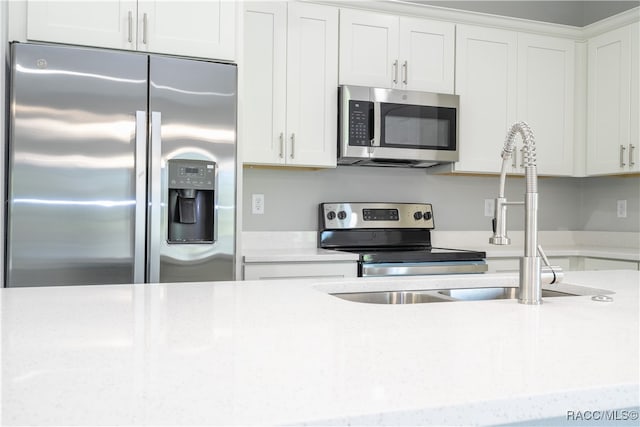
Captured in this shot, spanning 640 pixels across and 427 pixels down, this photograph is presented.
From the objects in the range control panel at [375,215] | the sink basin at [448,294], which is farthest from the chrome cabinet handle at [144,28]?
the sink basin at [448,294]

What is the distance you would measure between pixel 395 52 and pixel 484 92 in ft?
2.07

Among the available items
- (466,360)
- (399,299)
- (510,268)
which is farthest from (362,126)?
(466,360)

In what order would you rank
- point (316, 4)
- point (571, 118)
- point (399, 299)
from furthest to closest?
point (571, 118) < point (316, 4) < point (399, 299)

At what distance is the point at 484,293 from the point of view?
1727 mm

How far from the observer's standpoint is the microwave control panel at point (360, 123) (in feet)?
10.5

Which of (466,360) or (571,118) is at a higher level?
(571,118)

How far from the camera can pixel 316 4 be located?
3.16 meters

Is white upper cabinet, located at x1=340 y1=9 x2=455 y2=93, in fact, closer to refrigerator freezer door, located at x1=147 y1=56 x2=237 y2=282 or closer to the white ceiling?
the white ceiling

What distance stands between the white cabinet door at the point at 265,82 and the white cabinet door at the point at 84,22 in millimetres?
691

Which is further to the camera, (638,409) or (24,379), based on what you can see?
(638,409)

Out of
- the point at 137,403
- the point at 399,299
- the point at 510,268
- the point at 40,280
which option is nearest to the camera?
the point at 137,403

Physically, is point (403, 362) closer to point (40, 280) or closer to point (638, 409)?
point (638, 409)

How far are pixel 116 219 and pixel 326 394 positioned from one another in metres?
1.98

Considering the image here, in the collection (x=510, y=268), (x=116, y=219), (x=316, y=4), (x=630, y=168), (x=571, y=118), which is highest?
(x=316, y=4)
